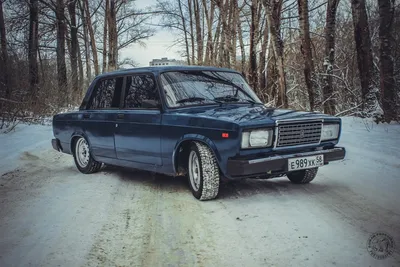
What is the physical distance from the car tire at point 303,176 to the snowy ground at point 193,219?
0.39 feet

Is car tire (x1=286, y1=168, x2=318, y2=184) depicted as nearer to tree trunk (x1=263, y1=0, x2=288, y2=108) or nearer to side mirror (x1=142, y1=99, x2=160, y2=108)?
side mirror (x1=142, y1=99, x2=160, y2=108)

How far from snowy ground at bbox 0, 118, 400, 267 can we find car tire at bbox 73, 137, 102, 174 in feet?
1.09

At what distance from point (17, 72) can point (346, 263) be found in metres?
11.3

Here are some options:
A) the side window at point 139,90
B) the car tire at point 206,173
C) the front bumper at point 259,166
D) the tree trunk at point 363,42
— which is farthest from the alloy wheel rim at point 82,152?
the tree trunk at point 363,42

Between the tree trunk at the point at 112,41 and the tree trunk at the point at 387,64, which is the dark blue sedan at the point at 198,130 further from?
the tree trunk at the point at 112,41

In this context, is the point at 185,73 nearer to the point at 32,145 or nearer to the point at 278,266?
the point at 278,266

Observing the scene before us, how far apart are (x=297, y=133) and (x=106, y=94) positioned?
10.6 feet

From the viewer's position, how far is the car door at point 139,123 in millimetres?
5020

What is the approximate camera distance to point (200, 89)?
5.11 m

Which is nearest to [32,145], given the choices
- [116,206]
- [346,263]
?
[116,206]

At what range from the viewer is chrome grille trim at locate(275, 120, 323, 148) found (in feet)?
14.1

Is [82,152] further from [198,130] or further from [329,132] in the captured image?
[329,132]

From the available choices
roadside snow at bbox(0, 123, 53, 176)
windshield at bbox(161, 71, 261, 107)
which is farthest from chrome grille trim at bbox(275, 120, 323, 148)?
roadside snow at bbox(0, 123, 53, 176)

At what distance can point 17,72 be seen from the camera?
11461 mm
